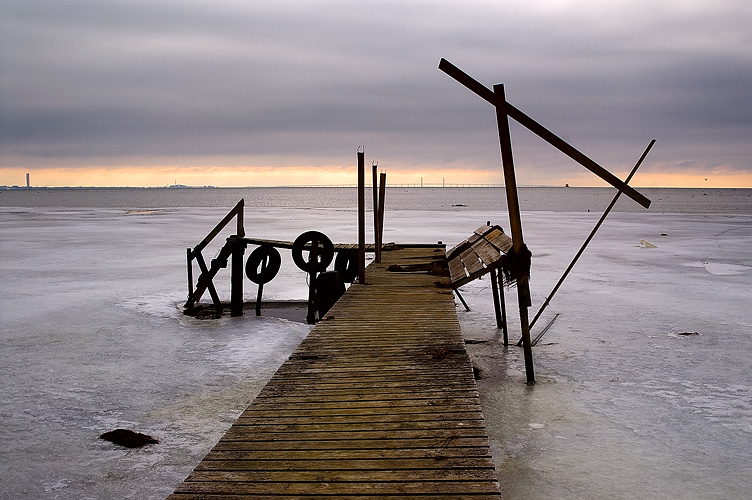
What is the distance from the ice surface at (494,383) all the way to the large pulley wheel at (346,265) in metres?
1.83

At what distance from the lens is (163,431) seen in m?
6.27

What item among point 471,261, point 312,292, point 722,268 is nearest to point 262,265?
point 312,292

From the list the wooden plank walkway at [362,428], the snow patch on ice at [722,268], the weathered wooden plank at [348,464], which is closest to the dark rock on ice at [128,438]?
the wooden plank walkway at [362,428]

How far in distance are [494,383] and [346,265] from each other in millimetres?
6072

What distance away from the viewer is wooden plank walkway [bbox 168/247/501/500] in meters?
3.32

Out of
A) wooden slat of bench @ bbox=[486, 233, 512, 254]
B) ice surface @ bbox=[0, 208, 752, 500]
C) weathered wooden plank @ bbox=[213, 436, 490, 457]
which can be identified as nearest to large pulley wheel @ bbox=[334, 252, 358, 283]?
ice surface @ bbox=[0, 208, 752, 500]

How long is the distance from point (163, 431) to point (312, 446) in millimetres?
3007

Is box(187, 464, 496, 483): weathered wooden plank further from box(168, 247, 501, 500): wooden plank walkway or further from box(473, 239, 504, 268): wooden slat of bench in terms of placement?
box(473, 239, 504, 268): wooden slat of bench

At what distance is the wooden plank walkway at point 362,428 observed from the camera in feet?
10.9

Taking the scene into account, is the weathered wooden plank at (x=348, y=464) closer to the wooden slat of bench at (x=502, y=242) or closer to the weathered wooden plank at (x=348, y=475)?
the weathered wooden plank at (x=348, y=475)

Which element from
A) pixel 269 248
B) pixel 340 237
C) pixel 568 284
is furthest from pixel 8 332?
pixel 340 237

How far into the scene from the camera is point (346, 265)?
13320mm

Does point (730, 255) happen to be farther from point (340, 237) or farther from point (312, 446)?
point (312, 446)

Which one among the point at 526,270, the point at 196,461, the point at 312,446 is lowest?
the point at 196,461
